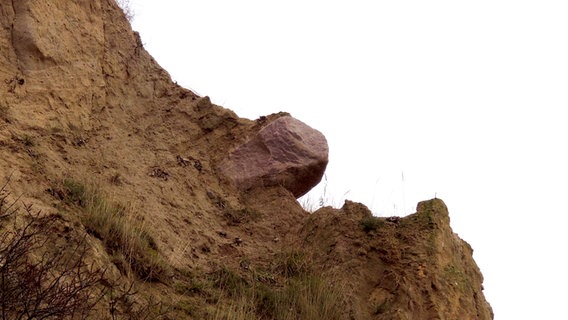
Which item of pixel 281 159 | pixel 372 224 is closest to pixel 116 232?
pixel 372 224

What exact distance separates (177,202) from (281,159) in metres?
1.64

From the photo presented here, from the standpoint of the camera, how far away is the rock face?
9234 millimetres

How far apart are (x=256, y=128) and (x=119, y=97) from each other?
5.75ft

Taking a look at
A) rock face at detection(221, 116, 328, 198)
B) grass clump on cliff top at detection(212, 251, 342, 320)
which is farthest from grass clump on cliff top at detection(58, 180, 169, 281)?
rock face at detection(221, 116, 328, 198)

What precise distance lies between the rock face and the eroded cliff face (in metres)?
0.15

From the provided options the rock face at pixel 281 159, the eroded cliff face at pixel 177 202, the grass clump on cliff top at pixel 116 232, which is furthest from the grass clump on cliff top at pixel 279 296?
the rock face at pixel 281 159

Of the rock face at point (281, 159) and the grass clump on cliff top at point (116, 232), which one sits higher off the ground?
the rock face at point (281, 159)

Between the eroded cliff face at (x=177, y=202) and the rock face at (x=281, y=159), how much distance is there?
0.15m

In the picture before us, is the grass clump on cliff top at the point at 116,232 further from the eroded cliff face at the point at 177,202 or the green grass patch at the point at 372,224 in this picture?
the green grass patch at the point at 372,224

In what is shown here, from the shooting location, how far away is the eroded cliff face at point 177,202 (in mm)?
6852

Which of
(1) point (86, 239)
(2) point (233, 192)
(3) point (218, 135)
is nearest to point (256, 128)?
(3) point (218, 135)

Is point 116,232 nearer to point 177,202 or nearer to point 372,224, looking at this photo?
point 177,202

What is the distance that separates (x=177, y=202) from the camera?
27.0 feet

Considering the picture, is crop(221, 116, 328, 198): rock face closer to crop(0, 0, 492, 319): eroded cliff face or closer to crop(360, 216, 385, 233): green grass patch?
crop(0, 0, 492, 319): eroded cliff face
